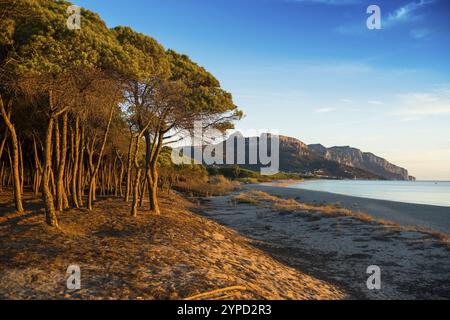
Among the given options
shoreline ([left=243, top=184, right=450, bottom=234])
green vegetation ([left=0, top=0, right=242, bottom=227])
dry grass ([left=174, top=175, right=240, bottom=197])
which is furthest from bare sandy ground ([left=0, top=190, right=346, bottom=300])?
dry grass ([left=174, top=175, right=240, bottom=197])

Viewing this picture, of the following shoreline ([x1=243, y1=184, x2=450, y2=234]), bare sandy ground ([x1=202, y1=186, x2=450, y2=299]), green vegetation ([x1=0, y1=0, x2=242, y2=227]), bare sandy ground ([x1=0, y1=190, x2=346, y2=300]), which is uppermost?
green vegetation ([x1=0, y1=0, x2=242, y2=227])

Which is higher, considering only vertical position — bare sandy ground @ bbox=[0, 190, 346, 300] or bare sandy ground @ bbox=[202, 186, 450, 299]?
bare sandy ground @ bbox=[0, 190, 346, 300]

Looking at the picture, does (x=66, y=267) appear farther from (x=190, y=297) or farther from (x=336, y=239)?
(x=336, y=239)

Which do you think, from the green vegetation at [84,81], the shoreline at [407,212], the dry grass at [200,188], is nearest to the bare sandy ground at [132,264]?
the green vegetation at [84,81]

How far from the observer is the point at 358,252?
17.9 m

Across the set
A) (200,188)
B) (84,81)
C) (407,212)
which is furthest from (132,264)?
(200,188)

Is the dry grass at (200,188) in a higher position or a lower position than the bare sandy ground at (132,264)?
lower

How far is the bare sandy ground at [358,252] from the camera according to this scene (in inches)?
499

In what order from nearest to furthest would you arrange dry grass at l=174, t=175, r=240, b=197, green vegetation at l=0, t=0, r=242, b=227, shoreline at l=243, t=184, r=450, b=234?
green vegetation at l=0, t=0, r=242, b=227 < shoreline at l=243, t=184, r=450, b=234 < dry grass at l=174, t=175, r=240, b=197

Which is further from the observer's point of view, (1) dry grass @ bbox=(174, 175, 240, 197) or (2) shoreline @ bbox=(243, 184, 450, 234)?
(1) dry grass @ bbox=(174, 175, 240, 197)

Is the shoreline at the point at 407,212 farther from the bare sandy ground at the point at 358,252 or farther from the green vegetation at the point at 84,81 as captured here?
the green vegetation at the point at 84,81

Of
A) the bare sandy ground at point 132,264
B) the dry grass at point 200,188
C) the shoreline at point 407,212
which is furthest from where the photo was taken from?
the dry grass at point 200,188

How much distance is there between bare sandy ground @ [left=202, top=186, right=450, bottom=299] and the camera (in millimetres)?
12672

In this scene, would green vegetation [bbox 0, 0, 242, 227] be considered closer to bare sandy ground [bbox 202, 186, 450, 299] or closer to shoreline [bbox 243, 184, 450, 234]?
bare sandy ground [bbox 202, 186, 450, 299]
